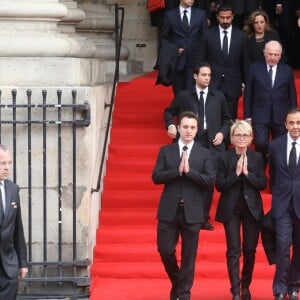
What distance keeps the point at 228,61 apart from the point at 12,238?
5.58 metres

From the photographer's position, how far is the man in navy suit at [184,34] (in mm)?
17562

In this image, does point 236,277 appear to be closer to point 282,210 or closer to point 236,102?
point 282,210

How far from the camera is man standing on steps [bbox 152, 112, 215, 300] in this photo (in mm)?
13672

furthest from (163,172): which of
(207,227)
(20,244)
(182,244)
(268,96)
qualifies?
(268,96)

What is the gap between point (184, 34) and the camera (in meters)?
17.7

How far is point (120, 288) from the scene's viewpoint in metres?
14.9

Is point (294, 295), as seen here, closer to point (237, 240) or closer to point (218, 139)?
point (237, 240)

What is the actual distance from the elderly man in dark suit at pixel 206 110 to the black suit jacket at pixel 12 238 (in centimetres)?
366

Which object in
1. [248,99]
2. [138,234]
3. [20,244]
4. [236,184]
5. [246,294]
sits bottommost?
[246,294]

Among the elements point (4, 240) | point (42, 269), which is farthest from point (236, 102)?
point (4, 240)

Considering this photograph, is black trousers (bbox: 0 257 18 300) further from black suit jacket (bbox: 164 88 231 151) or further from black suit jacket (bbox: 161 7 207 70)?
black suit jacket (bbox: 161 7 207 70)

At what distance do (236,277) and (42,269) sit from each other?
7.34 ft

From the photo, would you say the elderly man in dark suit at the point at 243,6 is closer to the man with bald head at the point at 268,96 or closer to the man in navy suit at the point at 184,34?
the man in navy suit at the point at 184,34

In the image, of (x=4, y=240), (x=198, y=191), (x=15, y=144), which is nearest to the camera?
(x=4, y=240)
